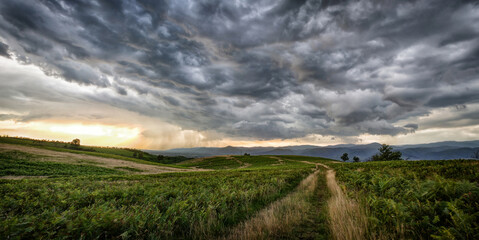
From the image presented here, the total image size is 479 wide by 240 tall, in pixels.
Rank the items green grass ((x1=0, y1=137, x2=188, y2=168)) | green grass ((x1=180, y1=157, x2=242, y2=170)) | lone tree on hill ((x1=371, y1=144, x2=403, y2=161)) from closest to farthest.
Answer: green grass ((x1=0, y1=137, x2=188, y2=168))
green grass ((x1=180, y1=157, x2=242, y2=170))
lone tree on hill ((x1=371, y1=144, x2=403, y2=161))

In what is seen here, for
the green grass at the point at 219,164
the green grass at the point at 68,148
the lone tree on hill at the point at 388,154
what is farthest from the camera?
the lone tree on hill at the point at 388,154

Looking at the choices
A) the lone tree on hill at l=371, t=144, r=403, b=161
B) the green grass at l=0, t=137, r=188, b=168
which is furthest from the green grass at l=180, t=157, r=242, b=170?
the lone tree on hill at l=371, t=144, r=403, b=161

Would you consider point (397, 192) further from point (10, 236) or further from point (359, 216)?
point (10, 236)

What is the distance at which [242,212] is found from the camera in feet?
28.6

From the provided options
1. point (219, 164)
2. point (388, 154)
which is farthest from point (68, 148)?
point (388, 154)

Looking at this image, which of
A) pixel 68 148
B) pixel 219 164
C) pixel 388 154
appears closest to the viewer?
pixel 219 164

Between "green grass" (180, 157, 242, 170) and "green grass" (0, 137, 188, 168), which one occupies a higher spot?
"green grass" (0, 137, 188, 168)

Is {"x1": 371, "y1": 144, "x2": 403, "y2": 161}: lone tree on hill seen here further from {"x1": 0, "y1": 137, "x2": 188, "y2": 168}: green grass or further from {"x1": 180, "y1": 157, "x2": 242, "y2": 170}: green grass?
{"x1": 0, "y1": 137, "x2": 188, "y2": 168}: green grass

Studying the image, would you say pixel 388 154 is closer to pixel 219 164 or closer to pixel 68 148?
pixel 219 164

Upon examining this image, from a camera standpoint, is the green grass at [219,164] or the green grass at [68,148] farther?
the green grass at [219,164]

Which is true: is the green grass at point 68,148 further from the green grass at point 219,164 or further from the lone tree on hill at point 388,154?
the lone tree on hill at point 388,154

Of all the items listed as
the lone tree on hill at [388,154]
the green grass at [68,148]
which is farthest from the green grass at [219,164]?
the lone tree on hill at [388,154]

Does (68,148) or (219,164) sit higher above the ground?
(68,148)

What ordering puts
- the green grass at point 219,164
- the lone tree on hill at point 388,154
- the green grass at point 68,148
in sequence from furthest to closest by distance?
the lone tree on hill at point 388,154
the green grass at point 219,164
the green grass at point 68,148
